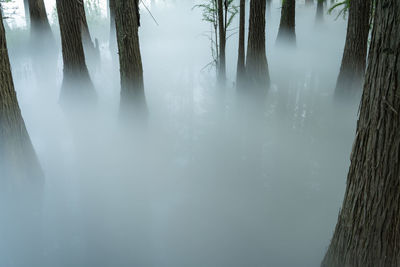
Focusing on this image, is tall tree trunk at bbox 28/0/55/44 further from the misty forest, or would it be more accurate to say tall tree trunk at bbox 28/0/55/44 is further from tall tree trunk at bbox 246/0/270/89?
tall tree trunk at bbox 246/0/270/89

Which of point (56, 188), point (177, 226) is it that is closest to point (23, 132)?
point (56, 188)

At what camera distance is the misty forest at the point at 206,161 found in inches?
141

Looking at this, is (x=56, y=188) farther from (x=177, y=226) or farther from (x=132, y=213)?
(x=177, y=226)

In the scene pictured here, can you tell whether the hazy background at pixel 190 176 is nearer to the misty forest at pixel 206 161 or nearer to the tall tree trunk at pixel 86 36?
the misty forest at pixel 206 161

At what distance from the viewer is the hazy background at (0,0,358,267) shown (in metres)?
5.28

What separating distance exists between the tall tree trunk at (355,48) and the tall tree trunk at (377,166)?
6610 millimetres

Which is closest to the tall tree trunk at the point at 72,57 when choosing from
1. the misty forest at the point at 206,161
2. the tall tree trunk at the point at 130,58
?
the misty forest at the point at 206,161

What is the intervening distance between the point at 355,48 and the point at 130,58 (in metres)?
5.89

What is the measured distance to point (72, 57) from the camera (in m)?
10.4

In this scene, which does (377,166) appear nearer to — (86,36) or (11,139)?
(11,139)

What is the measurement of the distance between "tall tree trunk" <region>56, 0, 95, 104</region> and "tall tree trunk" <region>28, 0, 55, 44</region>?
7.40 meters

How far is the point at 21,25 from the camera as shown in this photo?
72.5 ft

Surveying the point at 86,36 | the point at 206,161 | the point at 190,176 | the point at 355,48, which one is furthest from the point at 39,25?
the point at 355,48

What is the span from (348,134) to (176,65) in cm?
880
